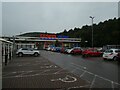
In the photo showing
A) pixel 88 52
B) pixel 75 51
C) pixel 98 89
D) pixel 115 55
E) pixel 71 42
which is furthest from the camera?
pixel 71 42

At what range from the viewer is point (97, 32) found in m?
79.9

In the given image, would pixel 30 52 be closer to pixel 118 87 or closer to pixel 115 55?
pixel 115 55

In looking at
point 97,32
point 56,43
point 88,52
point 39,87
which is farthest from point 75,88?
point 56,43

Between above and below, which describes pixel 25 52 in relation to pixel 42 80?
above

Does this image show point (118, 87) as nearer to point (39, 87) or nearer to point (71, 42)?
point (39, 87)

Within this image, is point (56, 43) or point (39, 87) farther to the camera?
point (56, 43)

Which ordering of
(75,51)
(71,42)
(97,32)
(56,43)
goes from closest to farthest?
(75,51)
(97,32)
(56,43)
(71,42)

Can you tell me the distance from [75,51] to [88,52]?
914 cm

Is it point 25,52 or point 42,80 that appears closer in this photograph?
point 42,80

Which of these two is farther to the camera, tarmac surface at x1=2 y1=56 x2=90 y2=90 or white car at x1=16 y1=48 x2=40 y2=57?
white car at x1=16 y1=48 x2=40 y2=57

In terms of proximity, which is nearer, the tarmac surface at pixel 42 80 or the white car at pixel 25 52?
the tarmac surface at pixel 42 80

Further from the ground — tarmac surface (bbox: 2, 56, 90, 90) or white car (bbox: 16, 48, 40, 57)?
white car (bbox: 16, 48, 40, 57)

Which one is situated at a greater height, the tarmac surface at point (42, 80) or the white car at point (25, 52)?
the white car at point (25, 52)

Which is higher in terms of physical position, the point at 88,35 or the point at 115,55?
the point at 88,35
